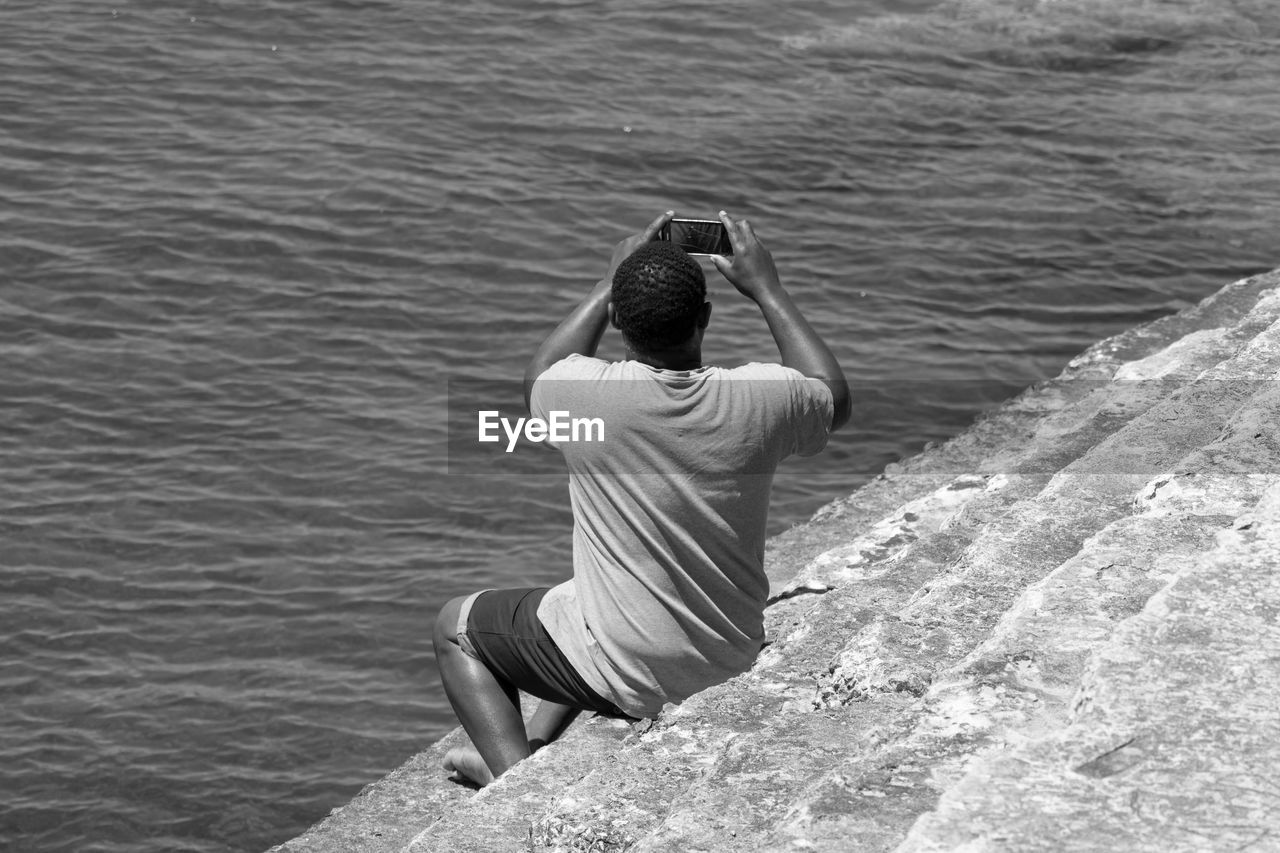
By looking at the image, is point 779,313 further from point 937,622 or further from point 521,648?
point 521,648

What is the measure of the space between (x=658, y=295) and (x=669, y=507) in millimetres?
A: 531

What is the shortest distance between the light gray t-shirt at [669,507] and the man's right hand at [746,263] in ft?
0.71

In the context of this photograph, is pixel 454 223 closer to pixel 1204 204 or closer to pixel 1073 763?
pixel 1204 204

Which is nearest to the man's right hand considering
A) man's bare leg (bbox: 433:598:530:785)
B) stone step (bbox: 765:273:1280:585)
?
man's bare leg (bbox: 433:598:530:785)

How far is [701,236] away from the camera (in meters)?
4.29

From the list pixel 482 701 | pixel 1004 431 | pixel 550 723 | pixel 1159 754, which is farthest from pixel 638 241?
pixel 1004 431

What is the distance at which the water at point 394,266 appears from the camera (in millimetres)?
8250

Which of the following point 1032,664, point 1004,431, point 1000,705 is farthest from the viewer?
point 1004,431

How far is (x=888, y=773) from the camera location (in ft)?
10.3

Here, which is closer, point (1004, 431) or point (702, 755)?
point (702, 755)

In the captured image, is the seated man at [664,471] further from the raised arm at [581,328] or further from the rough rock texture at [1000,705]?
the rough rock texture at [1000,705]

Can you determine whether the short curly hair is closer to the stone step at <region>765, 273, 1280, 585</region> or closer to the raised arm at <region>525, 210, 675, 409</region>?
the raised arm at <region>525, 210, 675, 409</region>

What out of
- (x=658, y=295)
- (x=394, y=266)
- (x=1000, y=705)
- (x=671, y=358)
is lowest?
(x=394, y=266)

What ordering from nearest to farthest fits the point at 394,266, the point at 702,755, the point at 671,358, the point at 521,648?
the point at 702,755 < the point at 671,358 < the point at 521,648 < the point at 394,266
